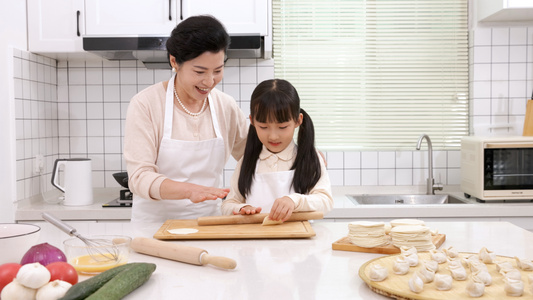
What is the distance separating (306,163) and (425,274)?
0.83m

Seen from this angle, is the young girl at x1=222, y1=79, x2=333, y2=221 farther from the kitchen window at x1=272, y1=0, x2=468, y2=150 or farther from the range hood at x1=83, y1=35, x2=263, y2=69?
the kitchen window at x1=272, y1=0, x2=468, y2=150

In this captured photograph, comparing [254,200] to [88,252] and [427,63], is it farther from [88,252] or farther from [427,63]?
[427,63]

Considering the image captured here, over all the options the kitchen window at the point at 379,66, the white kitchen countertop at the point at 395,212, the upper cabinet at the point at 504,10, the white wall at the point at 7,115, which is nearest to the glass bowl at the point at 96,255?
the white kitchen countertop at the point at 395,212

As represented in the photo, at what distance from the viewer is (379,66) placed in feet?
9.89

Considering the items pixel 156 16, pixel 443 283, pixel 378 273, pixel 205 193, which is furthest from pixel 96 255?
pixel 156 16

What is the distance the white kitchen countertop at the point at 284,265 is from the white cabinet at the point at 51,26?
4.46 ft

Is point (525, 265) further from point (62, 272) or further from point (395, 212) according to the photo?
point (395, 212)

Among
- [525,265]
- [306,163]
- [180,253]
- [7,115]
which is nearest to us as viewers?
[525,265]

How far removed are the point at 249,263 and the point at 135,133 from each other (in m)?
0.76

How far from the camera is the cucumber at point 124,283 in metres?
0.85

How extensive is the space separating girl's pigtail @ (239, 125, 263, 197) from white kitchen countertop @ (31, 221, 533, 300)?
33cm

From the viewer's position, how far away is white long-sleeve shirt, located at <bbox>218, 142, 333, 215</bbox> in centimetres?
164

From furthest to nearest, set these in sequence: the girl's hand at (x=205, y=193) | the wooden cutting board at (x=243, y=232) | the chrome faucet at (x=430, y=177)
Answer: the chrome faucet at (x=430, y=177) → the girl's hand at (x=205, y=193) → the wooden cutting board at (x=243, y=232)

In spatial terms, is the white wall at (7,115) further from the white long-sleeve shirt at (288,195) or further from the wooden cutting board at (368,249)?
the wooden cutting board at (368,249)
